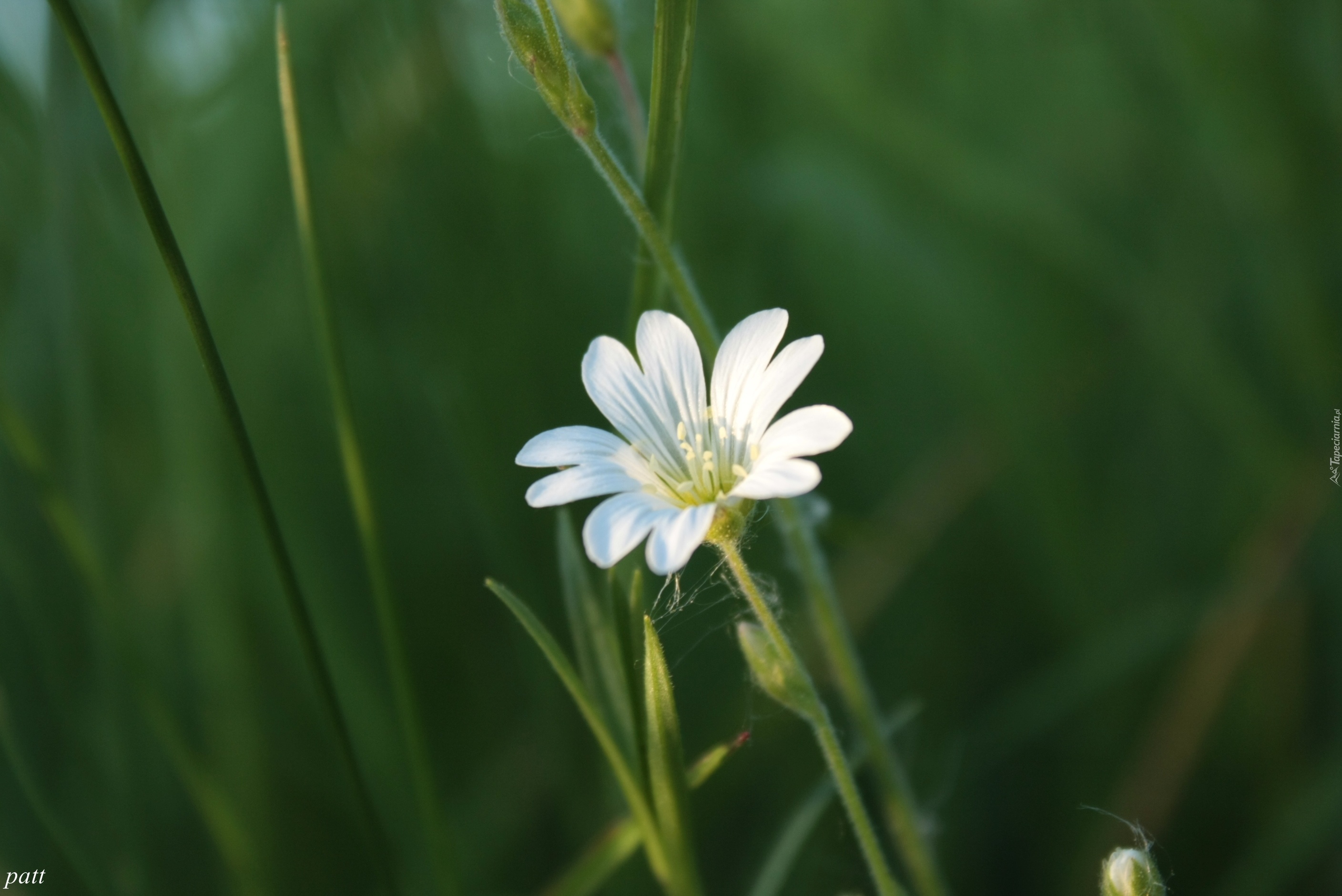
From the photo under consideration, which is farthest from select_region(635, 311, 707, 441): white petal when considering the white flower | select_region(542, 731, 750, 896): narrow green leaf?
select_region(542, 731, 750, 896): narrow green leaf

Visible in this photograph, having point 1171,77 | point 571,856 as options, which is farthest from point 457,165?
point 1171,77

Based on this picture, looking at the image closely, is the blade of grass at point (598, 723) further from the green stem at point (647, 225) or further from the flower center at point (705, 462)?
the green stem at point (647, 225)

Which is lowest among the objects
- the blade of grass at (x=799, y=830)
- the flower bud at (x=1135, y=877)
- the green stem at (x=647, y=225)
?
the flower bud at (x=1135, y=877)

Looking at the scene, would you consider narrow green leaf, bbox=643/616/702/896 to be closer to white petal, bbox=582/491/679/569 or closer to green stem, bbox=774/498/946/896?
white petal, bbox=582/491/679/569

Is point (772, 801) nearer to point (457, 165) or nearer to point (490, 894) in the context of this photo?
point (490, 894)

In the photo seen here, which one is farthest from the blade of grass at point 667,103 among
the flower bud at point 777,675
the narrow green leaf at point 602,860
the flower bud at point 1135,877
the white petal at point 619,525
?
the flower bud at point 1135,877

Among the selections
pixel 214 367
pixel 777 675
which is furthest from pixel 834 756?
pixel 214 367
